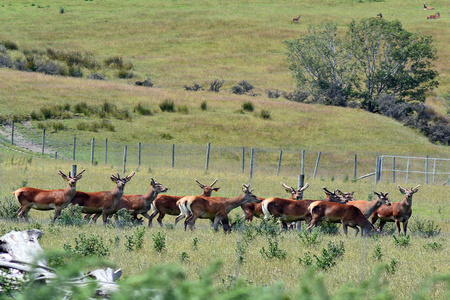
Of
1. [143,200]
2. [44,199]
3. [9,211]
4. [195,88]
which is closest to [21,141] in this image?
[9,211]

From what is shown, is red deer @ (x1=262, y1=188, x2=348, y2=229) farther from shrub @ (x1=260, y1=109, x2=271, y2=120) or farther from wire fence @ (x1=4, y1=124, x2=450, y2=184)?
shrub @ (x1=260, y1=109, x2=271, y2=120)

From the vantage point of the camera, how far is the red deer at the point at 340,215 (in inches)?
536

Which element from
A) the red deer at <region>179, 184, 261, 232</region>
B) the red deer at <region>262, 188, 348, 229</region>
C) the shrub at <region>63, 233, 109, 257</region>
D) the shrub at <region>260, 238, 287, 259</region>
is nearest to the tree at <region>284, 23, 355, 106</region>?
the red deer at <region>262, 188, 348, 229</region>

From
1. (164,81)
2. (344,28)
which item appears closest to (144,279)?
(164,81)

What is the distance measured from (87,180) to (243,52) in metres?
62.2

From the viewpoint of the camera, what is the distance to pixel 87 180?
2219 centimetres

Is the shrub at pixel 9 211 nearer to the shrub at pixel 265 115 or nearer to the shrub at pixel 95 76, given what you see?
the shrub at pixel 265 115

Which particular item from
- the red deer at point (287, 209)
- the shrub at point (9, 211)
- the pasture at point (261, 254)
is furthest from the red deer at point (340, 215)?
the shrub at point (9, 211)

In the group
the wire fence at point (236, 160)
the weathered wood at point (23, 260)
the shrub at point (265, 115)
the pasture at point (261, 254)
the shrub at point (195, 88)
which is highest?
the weathered wood at point (23, 260)

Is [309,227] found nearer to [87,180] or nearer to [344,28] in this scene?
[87,180]

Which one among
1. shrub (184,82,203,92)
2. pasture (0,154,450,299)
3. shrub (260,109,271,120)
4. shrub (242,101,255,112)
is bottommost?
shrub (260,109,271,120)

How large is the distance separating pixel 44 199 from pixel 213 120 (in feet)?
101

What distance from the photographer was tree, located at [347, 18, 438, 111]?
5675 cm

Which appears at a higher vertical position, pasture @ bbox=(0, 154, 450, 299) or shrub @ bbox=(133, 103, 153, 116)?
pasture @ bbox=(0, 154, 450, 299)
